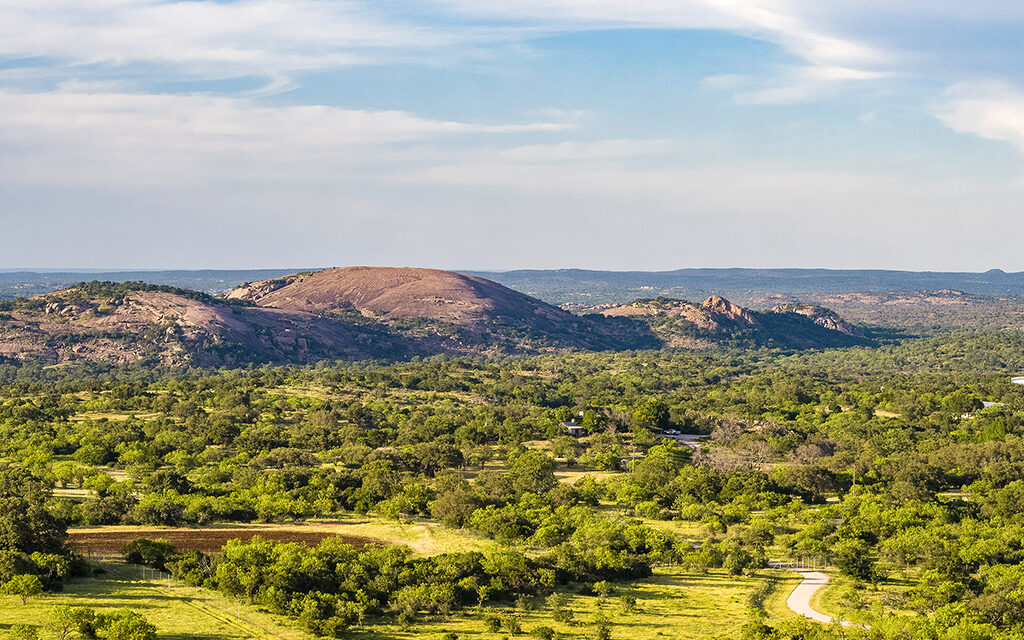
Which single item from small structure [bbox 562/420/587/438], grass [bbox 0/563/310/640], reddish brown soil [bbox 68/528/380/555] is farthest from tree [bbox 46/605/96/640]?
small structure [bbox 562/420/587/438]

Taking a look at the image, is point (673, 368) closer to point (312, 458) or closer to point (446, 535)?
point (312, 458)

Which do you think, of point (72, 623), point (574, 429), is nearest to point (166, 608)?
point (72, 623)

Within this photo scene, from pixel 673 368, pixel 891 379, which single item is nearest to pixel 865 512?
pixel 891 379

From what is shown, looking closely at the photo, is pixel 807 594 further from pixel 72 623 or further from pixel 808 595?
pixel 72 623

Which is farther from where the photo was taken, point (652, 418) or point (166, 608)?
point (652, 418)

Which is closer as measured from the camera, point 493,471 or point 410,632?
point 410,632

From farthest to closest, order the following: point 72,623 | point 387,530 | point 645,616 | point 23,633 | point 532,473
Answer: point 532,473 → point 387,530 → point 645,616 → point 72,623 → point 23,633

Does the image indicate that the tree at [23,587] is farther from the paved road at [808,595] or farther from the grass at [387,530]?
the paved road at [808,595]
